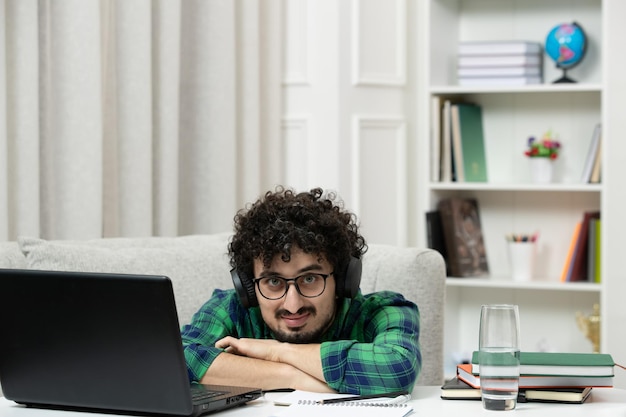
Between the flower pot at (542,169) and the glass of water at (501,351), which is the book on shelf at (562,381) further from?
the flower pot at (542,169)

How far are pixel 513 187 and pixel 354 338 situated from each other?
1.83 m

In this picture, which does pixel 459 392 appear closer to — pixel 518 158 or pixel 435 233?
pixel 435 233

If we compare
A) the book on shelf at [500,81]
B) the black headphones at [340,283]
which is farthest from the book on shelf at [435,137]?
the black headphones at [340,283]

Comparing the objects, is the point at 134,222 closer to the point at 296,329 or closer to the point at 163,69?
the point at 163,69

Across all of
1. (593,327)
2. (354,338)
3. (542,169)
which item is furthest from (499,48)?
(354,338)

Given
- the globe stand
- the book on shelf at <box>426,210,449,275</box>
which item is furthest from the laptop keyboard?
the globe stand

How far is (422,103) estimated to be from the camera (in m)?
3.84

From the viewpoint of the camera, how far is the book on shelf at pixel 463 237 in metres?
3.73

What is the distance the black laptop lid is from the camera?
55.0 inches

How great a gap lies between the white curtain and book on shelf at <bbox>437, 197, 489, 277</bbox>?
0.68 meters

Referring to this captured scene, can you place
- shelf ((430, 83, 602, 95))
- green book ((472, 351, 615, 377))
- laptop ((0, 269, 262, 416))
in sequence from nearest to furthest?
1. laptop ((0, 269, 262, 416))
2. green book ((472, 351, 615, 377))
3. shelf ((430, 83, 602, 95))

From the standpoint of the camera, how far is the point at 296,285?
181cm

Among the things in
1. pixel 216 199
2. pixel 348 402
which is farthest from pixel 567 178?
pixel 348 402

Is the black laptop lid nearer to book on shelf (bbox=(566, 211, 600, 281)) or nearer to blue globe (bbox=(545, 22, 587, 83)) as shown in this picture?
book on shelf (bbox=(566, 211, 600, 281))
